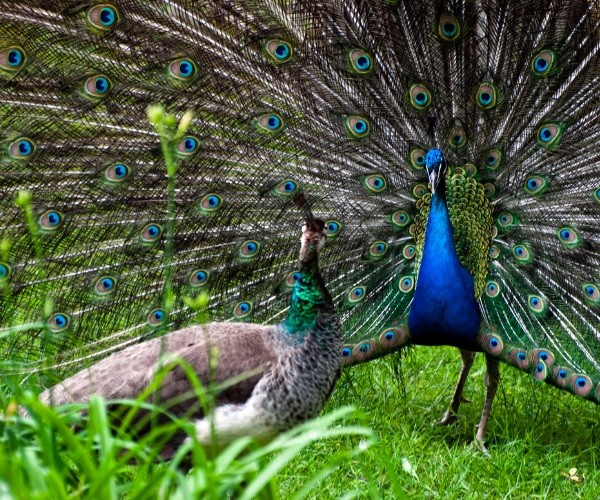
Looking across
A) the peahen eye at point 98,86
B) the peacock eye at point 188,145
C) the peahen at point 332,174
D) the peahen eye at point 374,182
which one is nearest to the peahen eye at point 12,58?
the peahen at point 332,174

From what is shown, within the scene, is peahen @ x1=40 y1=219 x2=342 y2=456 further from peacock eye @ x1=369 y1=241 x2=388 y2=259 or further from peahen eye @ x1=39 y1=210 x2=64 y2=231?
peacock eye @ x1=369 y1=241 x2=388 y2=259

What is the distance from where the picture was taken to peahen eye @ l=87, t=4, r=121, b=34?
371 cm

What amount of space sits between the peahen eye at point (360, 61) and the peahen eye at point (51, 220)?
1248 millimetres

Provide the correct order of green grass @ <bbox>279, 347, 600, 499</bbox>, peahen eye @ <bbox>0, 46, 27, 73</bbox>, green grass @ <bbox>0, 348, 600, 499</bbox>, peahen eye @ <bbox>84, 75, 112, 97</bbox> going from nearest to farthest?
green grass @ <bbox>0, 348, 600, 499</bbox>, green grass @ <bbox>279, 347, 600, 499</bbox>, peahen eye @ <bbox>0, 46, 27, 73</bbox>, peahen eye @ <bbox>84, 75, 112, 97</bbox>

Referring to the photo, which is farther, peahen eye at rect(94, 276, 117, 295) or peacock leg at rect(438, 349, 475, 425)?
peacock leg at rect(438, 349, 475, 425)

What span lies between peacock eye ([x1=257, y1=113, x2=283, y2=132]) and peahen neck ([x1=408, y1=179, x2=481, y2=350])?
681 millimetres

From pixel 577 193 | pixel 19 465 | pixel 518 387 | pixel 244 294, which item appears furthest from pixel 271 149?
pixel 19 465

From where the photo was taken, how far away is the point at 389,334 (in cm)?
411

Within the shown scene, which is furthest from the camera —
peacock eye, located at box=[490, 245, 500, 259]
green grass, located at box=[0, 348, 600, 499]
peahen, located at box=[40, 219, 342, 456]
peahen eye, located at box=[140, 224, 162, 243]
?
peacock eye, located at box=[490, 245, 500, 259]

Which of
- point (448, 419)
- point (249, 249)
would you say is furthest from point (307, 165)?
point (448, 419)

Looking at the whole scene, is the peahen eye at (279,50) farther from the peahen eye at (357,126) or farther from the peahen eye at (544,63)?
the peahen eye at (544,63)

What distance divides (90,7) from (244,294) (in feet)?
4.08

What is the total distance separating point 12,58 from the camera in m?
3.72

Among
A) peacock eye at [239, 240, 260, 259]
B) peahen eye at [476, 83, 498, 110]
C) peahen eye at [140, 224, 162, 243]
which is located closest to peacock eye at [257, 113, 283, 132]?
peacock eye at [239, 240, 260, 259]
